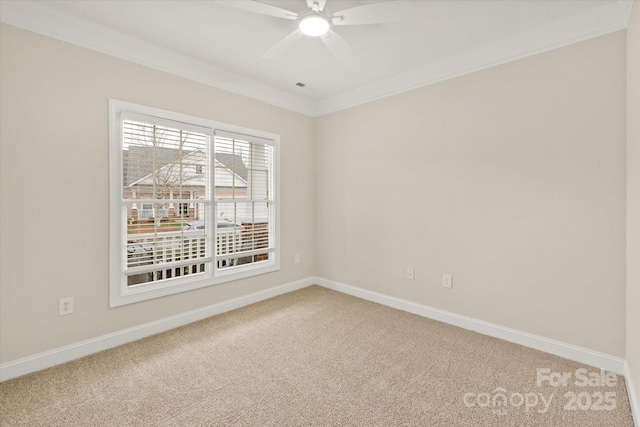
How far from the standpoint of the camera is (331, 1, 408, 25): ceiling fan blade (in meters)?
1.72

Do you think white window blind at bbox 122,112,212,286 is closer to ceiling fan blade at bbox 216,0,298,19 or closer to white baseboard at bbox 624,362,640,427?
ceiling fan blade at bbox 216,0,298,19

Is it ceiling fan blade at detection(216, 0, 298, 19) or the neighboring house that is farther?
Result: the neighboring house

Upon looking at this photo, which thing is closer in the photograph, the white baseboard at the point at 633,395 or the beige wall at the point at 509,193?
the white baseboard at the point at 633,395

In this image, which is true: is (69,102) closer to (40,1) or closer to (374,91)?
(40,1)

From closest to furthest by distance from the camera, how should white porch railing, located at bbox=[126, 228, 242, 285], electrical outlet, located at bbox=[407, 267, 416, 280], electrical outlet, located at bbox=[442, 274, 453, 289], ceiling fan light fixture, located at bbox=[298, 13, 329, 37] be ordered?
ceiling fan light fixture, located at bbox=[298, 13, 329, 37], white porch railing, located at bbox=[126, 228, 242, 285], electrical outlet, located at bbox=[442, 274, 453, 289], electrical outlet, located at bbox=[407, 267, 416, 280]

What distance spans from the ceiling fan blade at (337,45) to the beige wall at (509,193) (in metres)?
1.09

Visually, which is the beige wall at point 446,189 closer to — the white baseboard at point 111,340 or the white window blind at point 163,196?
the white baseboard at point 111,340

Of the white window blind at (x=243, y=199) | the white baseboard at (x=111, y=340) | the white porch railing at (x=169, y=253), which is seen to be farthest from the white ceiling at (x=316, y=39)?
the white baseboard at (x=111, y=340)

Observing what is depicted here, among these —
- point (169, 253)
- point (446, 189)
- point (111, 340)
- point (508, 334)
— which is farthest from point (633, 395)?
point (111, 340)

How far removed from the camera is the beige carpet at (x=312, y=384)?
5.46 feet

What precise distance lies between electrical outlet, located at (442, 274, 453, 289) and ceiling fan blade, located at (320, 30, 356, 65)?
7.31ft

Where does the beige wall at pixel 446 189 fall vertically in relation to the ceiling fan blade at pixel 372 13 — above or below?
below

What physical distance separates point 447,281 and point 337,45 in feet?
7.79

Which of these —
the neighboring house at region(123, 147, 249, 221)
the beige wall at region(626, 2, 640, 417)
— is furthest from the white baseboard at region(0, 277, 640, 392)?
the neighboring house at region(123, 147, 249, 221)
